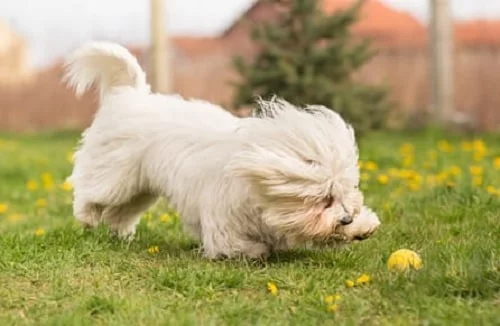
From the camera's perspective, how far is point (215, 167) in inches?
203

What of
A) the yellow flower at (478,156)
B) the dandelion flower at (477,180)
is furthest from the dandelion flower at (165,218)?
the yellow flower at (478,156)

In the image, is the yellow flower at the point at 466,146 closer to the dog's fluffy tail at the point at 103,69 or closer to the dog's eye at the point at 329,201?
the dog's fluffy tail at the point at 103,69

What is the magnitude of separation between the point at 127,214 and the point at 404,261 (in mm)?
1975

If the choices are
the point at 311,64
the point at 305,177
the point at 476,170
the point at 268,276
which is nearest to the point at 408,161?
the point at 476,170

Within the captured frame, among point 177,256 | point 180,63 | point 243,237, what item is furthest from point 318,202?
point 180,63

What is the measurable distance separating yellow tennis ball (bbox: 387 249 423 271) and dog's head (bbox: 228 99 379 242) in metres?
0.19

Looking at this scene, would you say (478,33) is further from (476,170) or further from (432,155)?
(476,170)

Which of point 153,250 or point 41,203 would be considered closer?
point 153,250

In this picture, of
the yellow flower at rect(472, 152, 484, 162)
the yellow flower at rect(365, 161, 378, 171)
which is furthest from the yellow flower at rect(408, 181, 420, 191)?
the yellow flower at rect(472, 152, 484, 162)

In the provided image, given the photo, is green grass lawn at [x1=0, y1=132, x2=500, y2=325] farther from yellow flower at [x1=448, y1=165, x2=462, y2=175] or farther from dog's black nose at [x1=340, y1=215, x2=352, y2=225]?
yellow flower at [x1=448, y1=165, x2=462, y2=175]

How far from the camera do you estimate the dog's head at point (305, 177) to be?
4.76m

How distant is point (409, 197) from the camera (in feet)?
23.6

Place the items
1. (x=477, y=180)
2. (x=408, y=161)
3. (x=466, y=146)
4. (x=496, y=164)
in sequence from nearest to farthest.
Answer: (x=477, y=180), (x=496, y=164), (x=408, y=161), (x=466, y=146)

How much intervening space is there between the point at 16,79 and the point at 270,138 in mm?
12950
